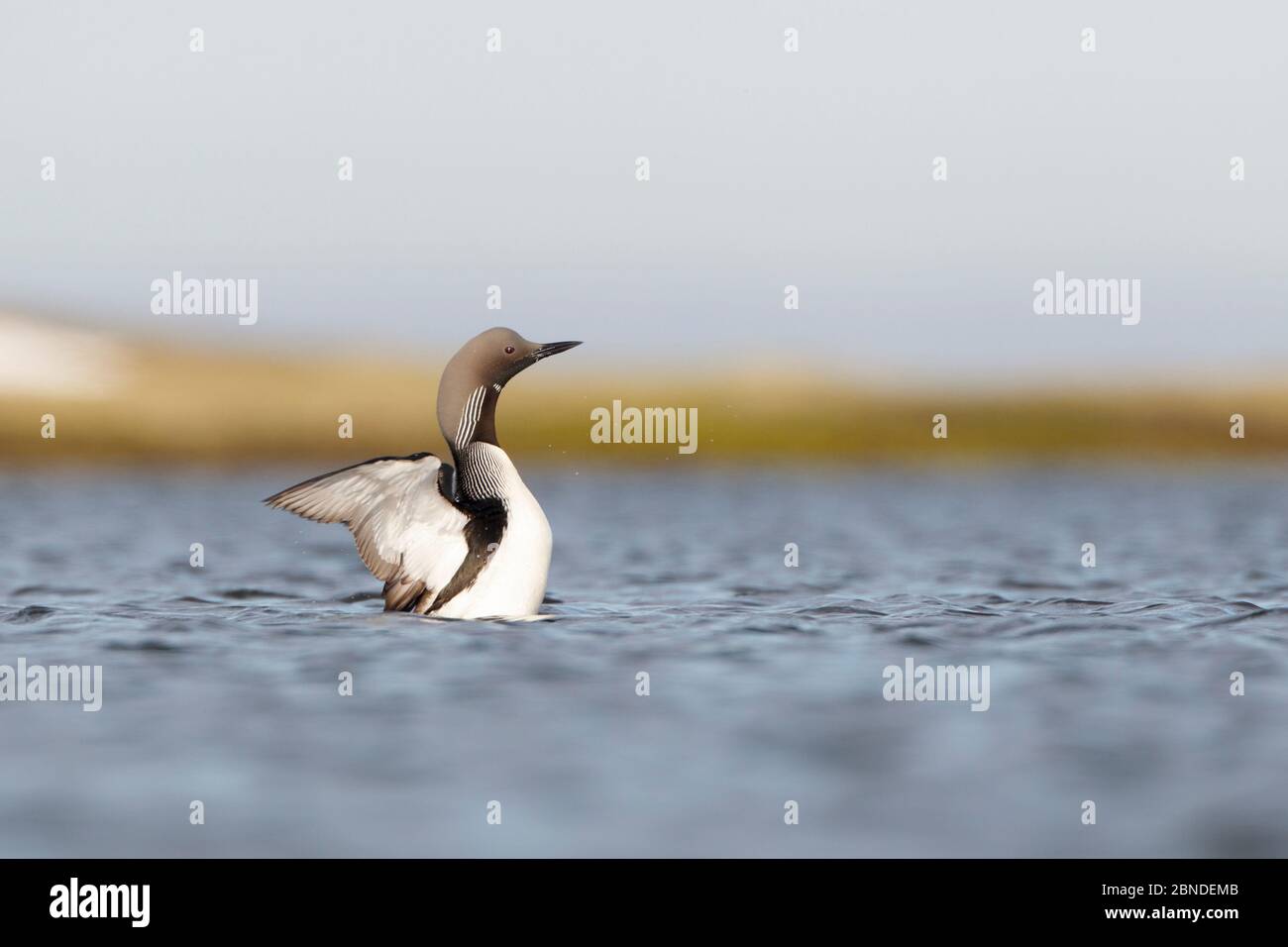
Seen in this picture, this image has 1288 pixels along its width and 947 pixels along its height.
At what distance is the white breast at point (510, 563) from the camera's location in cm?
910

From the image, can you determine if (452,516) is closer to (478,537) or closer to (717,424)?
(478,537)

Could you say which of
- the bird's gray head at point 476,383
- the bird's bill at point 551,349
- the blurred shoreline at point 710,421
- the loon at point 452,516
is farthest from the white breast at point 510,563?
the blurred shoreline at point 710,421

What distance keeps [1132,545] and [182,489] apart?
17.4 meters

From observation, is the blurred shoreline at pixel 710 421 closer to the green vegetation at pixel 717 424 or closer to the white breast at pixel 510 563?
the green vegetation at pixel 717 424

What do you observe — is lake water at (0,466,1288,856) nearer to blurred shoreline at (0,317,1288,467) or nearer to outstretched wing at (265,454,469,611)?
outstretched wing at (265,454,469,611)

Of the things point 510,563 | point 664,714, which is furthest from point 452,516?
point 664,714

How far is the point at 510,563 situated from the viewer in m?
9.15

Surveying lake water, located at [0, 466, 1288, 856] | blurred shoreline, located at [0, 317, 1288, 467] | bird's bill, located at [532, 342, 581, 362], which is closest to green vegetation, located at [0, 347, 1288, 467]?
blurred shoreline, located at [0, 317, 1288, 467]

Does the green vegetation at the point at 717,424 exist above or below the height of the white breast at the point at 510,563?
above

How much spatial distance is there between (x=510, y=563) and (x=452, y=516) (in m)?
0.45

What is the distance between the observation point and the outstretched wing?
8.95m

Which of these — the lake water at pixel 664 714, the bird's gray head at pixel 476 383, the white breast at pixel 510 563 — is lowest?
the lake water at pixel 664 714
